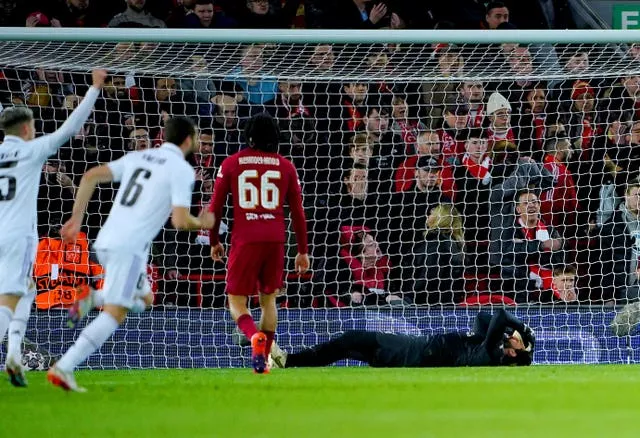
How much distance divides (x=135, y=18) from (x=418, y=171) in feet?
11.7

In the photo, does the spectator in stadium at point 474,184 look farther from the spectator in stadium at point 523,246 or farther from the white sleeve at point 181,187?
the white sleeve at point 181,187

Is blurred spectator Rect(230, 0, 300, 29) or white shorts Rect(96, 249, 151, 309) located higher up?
blurred spectator Rect(230, 0, 300, 29)

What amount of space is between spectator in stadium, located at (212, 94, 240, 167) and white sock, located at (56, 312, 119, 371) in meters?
5.14

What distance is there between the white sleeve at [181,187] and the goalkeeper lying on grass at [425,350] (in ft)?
11.1

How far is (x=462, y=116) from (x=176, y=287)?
131 inches

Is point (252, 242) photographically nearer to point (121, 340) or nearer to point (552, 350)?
point (121, 340)

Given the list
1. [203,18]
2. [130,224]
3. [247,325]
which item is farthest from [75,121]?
[203,18]

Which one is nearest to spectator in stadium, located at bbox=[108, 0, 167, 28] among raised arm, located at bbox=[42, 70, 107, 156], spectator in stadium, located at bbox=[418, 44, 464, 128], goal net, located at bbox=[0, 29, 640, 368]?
goal net, located at bbox=[0, 29, 640, 368]

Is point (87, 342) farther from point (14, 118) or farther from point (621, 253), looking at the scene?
point (621, 253)

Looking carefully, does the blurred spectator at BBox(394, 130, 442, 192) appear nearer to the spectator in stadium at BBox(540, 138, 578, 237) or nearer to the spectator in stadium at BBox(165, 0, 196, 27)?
the spectator in stadium at BBox(540, 138, 578, 237)

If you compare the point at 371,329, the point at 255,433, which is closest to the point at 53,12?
the point at 371,329

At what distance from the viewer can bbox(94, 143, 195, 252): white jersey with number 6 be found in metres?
7.66

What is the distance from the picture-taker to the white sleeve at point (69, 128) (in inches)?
328

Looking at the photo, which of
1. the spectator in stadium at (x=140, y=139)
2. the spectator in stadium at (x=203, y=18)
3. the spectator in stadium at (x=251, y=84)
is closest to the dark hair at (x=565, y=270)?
the spectator in stadium at (x=251, y=84)
